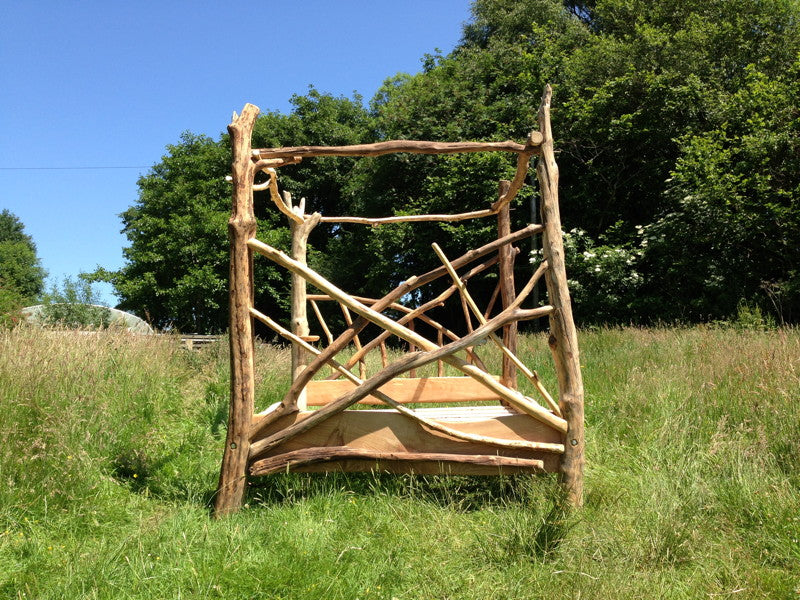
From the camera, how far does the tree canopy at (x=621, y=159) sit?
1223 cm

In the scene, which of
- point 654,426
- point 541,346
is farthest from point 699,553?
point 541,346

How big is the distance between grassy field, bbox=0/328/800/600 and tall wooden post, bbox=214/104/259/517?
180 millimetres

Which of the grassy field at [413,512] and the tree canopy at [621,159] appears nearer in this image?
the grassy field at [413,512]

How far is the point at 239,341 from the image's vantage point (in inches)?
132

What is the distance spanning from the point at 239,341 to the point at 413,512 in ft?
4.37

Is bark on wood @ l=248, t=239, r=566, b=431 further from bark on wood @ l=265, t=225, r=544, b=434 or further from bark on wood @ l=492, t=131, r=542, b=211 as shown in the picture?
bark on wood @ l=492, t=131, r=542, b=211

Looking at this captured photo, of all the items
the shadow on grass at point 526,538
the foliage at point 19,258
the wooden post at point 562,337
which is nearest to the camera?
the shadow on grass at point 526,538

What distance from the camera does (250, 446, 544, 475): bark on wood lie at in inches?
128

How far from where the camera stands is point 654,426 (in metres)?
4.30

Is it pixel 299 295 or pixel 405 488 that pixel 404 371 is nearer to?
pixel 405 488

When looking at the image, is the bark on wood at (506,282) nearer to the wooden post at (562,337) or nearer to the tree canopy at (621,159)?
the wooden post at (562,337)

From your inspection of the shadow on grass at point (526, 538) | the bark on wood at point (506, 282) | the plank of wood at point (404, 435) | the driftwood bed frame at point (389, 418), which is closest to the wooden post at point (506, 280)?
the bark on wood at point (506, 282)

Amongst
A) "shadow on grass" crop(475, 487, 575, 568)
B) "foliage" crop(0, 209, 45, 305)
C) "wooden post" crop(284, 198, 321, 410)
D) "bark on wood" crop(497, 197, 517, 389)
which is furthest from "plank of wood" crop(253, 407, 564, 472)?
"foliage" crop(0, 209, 45, 305)

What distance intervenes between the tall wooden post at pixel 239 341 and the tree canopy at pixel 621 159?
988cm
